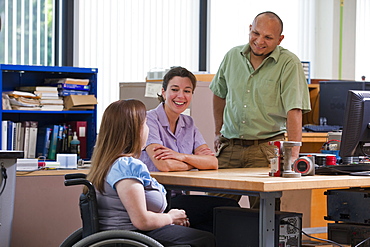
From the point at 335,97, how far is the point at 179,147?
267cm

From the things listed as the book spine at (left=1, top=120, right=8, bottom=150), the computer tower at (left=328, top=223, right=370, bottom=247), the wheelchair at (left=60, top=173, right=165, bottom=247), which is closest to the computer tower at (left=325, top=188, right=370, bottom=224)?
the computer tower at (left=328, top=223, right=370, bottom=247)

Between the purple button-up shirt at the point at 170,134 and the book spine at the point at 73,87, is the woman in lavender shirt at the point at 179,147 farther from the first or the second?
the book spine at the point at 73,87

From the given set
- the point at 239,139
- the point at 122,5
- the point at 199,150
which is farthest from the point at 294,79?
the point at 122,5

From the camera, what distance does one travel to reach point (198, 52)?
6.54m

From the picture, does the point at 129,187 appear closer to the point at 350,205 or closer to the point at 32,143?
the point at 350,205

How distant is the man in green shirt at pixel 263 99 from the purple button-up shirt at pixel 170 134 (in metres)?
0.37

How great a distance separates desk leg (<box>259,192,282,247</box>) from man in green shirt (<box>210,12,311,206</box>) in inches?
42.3

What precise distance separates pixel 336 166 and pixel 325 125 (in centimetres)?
251

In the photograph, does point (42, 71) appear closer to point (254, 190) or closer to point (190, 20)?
point (190, 20)

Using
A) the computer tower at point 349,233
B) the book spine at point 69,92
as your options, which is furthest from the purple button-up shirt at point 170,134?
the book spine at point 69,92

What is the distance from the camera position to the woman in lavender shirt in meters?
A: 2.99

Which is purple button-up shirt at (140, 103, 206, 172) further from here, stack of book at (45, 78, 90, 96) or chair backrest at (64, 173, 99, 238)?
stack of book at (45, 78, 90, 96)

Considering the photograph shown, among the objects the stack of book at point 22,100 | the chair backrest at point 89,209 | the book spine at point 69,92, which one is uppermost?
the book spine at point 69,92

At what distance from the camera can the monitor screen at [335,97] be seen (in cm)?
545
